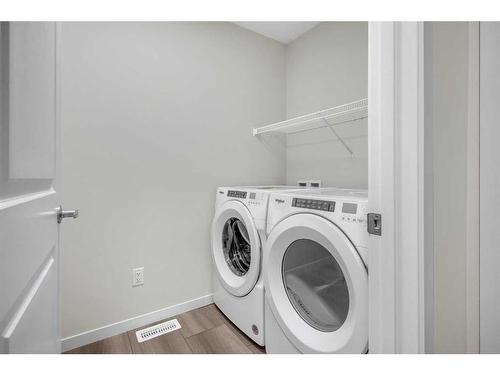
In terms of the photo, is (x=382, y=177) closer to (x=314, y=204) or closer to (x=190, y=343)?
(x=314, y=204)

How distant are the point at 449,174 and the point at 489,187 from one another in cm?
27

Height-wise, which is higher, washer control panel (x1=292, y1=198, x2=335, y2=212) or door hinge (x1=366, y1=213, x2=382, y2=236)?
washer control panel (x1=292, y1=198, x2=335, y2=212)

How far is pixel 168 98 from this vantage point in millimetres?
1712

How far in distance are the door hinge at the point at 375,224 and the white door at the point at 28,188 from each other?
2.80ft

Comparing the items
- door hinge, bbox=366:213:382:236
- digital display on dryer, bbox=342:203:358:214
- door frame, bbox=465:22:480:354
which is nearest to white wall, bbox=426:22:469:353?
door frame, bbox=465:22:480:354

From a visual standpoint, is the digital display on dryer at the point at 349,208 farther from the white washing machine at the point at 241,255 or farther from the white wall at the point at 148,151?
the white wall at the point at 148,151

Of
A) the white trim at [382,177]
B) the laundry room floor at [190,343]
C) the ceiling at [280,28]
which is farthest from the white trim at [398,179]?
the ceiling at [280,28]

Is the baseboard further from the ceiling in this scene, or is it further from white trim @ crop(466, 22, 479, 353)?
the ceiling

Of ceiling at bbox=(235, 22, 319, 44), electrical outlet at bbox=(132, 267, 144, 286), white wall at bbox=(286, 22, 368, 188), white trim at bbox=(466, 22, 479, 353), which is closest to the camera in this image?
white trim at bbox=(466, 22, 479, 353)

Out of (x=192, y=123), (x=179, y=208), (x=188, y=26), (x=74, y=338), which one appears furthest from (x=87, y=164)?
(x=188, y=26)

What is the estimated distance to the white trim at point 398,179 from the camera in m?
0.64

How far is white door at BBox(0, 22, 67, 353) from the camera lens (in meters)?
0.43
